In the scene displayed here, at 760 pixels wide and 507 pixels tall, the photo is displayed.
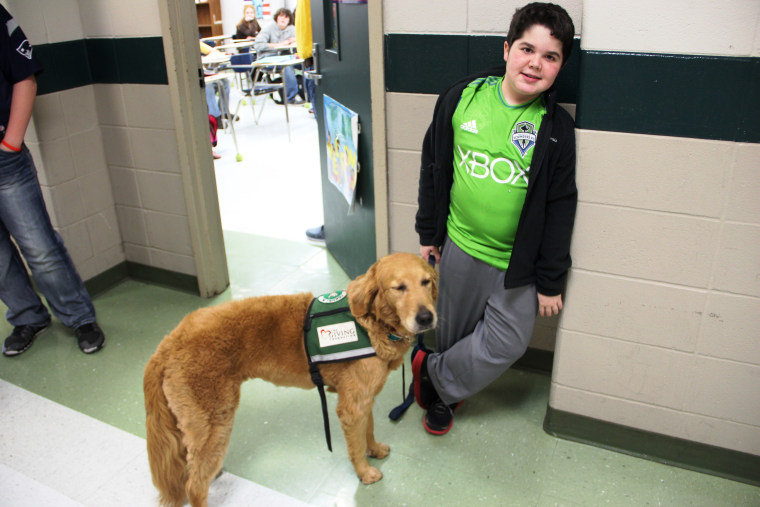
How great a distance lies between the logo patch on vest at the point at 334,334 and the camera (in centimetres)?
181

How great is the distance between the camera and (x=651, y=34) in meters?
1.61

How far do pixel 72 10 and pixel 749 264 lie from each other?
3.06 meters

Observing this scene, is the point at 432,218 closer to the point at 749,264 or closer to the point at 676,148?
the point at 676,148

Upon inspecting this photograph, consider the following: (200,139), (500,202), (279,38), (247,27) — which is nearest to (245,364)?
(500,202)

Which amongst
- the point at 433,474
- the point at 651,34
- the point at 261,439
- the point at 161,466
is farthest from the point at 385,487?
the point at 651,34

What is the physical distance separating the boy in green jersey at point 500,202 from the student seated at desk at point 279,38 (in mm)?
6159

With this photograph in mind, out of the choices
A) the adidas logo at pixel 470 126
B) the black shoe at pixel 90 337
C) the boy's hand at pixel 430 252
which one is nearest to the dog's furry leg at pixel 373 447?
the boy's hand at pixel 430 252

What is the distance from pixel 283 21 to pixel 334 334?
747 cm

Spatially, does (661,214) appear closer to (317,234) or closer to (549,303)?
(549,303)

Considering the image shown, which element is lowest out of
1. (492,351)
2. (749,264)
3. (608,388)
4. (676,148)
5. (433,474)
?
(433,474)

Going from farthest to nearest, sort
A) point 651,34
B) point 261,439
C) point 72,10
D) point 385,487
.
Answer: point 72,10
point 261,439
point 385,487
point 651,34

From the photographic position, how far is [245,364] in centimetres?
180

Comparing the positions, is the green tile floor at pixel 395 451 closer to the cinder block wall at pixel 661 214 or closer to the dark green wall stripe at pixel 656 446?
the dark green wall stripe at pixel 656 446

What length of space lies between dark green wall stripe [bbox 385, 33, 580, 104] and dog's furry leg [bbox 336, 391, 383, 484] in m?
1.18
